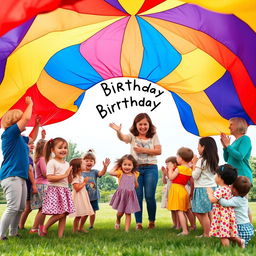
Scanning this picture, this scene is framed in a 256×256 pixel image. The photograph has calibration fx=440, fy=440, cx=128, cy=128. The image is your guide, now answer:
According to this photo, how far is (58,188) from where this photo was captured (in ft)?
17.7

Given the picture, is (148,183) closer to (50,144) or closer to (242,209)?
(50,144)

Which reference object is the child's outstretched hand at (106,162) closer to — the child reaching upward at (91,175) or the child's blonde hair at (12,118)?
the child reaching upward at (91,175)

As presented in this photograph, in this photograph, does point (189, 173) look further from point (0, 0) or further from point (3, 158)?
point (0, 0)

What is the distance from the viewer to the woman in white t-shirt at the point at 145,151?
632 centimetres

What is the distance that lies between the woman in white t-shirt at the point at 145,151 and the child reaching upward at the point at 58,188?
123 centimetres

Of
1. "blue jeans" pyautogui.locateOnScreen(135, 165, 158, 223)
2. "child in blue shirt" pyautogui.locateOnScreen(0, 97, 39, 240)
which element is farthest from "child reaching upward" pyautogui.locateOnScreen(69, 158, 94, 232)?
"child in blue shirt" pyautogui.locateOnScreen(0, 97, 39, 240)

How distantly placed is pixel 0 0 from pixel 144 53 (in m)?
2.90

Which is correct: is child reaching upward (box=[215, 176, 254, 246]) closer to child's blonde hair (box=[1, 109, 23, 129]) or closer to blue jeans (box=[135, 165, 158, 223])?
blue jeans (box=[135, 165, 158, 223])

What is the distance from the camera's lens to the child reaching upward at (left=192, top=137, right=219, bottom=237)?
18.0 ft

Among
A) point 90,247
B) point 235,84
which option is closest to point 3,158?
point 90,247

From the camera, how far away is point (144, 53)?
21.7ft

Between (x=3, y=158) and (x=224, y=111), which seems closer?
(x=3, y=158)

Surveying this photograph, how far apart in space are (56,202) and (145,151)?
1.55 m

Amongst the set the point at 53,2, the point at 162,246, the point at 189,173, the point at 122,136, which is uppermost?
the point at 53,2
